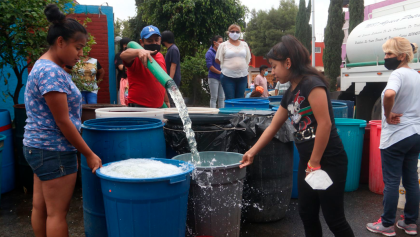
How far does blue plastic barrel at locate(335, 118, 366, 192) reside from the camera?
4.25m

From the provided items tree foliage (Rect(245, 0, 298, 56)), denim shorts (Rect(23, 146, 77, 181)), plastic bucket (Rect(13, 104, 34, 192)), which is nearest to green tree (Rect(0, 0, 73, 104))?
plastic bucket (Rect(13, 104, 34, 192))

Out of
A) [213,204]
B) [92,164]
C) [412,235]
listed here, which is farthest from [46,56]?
[412,235]

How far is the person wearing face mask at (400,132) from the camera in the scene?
3037 millimetres

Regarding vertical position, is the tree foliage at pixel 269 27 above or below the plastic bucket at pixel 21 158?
above

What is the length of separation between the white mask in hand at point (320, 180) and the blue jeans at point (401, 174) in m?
1.27

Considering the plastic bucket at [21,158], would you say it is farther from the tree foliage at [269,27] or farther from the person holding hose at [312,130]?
the tree foliage at [269,27]

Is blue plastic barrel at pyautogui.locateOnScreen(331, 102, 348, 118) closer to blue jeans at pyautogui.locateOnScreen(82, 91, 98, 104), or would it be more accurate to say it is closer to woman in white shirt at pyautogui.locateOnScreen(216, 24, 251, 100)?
woman in white shirt at pyautogui.locateOnScreen(216, 24, 251, 100)

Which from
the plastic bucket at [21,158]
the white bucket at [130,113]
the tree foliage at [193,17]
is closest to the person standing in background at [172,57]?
the white bucket at [130,113]

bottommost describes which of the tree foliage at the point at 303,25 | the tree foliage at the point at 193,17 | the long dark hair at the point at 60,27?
the long dark hair at the point at 60,27

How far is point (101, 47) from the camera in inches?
329

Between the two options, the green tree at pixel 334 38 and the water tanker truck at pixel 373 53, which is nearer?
the water tanker truck at pixel 373 53

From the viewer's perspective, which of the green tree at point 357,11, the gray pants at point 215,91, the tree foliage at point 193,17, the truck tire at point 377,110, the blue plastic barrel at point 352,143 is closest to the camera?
the blue plastic barrel at point 352,143

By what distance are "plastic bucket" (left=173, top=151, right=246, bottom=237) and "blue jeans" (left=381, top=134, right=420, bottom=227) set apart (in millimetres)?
1476

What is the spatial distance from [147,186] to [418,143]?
8.14ft
